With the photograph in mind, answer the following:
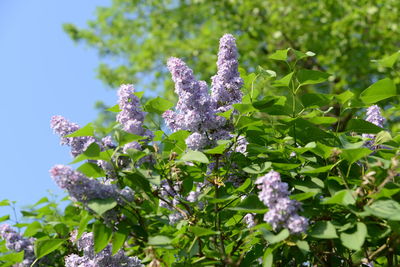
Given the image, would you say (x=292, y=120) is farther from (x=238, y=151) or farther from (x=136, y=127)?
(x=136, y=127)

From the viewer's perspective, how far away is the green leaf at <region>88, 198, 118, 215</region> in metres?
1.69

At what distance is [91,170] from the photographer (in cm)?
189

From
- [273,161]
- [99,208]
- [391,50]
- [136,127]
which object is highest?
[136,127]

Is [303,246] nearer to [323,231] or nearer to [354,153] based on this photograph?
[323,231]

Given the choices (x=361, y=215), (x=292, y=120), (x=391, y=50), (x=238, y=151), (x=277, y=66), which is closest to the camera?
→ (x=361, y=215)

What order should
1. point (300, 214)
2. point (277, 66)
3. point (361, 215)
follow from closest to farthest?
point (361, 215), point (300, 214), point (277, 66)

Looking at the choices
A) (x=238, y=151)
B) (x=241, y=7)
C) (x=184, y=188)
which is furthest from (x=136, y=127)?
(x=241, y=7)

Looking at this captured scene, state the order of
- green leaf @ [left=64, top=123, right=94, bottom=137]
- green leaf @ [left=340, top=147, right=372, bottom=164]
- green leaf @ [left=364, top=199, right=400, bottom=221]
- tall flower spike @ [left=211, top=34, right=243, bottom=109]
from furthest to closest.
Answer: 1. tall flower spike @ [left=211, top=34, right=243, bottom=109]
2. green leaf @ [left=64, top=123, right=94, bottom=137]
3. green leaf @ [left=340, top=147, right=372, bottom=164]
4. green leaf @ [left=364, top=199, right=400, bottom=221]

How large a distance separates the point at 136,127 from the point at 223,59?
540mm

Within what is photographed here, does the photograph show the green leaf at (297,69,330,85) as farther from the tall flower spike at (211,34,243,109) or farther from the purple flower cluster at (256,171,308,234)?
the purple flower cluster at (256,171,308,234)

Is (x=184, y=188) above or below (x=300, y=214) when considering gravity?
above

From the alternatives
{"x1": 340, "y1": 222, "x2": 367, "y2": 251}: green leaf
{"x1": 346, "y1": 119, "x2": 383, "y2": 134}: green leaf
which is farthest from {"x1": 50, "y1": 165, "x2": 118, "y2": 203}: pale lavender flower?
{"x1": 346, "y1": 119, "x2": 383, "y2": 134}: green leaf

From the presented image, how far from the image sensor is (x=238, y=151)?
228 cm

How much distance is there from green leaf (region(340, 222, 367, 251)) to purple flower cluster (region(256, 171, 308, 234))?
13 cm
